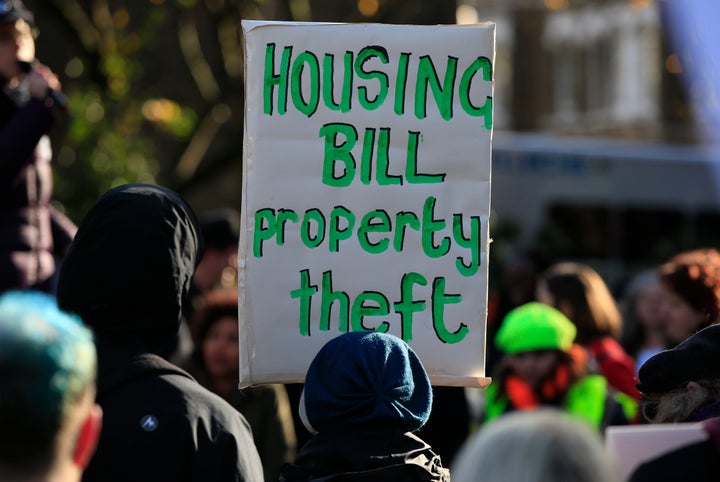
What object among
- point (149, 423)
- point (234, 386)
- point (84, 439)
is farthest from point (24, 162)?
point (84, 439)

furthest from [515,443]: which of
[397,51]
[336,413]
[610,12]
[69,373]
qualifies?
[610,12]

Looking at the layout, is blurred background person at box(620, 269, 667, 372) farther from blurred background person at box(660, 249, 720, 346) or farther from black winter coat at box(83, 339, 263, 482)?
black winter coat at box(83, 339, 263, 482)

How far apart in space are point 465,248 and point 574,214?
15240 millimetres

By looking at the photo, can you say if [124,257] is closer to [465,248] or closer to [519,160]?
[465,248]

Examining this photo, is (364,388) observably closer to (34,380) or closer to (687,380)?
(687,380)

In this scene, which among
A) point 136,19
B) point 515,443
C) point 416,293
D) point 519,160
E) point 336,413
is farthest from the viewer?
point 519,160

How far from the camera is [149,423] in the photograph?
2.85 m

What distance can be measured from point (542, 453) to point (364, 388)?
103 centimetres

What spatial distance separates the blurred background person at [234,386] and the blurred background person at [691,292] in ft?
5.32

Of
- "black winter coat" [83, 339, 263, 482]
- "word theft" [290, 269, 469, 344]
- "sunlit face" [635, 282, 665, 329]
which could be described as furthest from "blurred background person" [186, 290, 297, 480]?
"black winter coat" [83, 339, 263, 482]

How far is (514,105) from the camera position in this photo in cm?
3594

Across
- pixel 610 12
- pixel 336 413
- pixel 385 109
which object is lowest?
pixel 336 413

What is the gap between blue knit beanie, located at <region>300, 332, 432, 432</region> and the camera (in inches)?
116

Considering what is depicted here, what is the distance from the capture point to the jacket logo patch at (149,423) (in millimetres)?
2846
